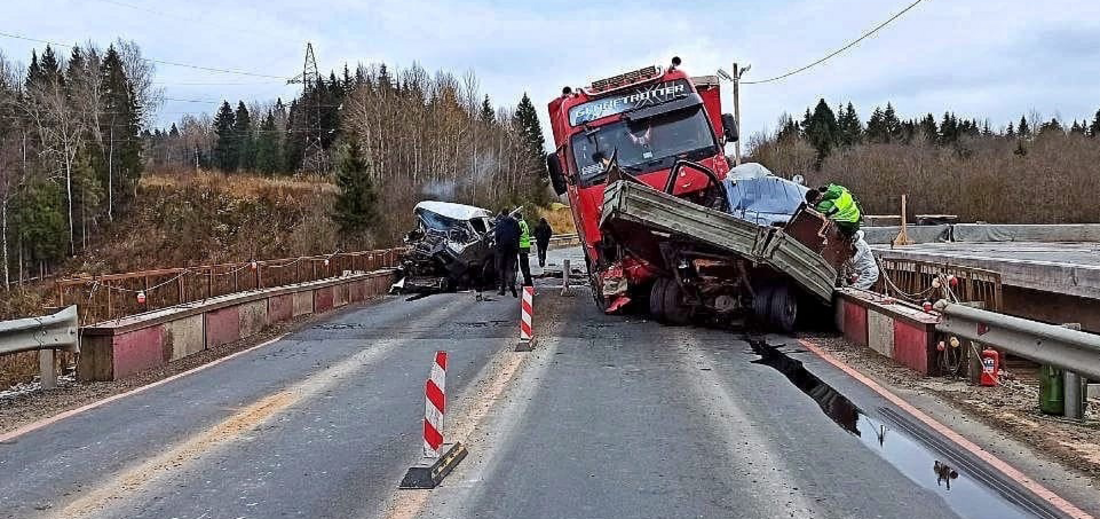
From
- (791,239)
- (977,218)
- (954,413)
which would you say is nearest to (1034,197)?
(977,218)

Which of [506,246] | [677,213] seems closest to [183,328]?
[677,213]

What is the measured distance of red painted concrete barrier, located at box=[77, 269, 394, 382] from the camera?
406 inches

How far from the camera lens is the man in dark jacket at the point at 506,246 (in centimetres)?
1981

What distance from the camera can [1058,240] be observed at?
3706cm

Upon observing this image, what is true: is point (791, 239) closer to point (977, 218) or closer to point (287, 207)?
point (977, 218)

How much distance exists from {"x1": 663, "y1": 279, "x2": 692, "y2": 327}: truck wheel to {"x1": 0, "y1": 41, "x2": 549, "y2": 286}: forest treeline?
97.0 feet

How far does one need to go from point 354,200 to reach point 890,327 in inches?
1392

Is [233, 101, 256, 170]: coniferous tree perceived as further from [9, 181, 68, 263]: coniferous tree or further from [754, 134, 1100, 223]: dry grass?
[754, 134, 1100, 223]: dry grass

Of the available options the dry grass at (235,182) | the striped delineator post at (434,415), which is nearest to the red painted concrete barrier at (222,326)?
the striped delineator post at (434,415)

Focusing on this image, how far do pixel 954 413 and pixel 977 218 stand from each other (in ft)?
160

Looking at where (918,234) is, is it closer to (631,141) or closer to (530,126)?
(631,141)

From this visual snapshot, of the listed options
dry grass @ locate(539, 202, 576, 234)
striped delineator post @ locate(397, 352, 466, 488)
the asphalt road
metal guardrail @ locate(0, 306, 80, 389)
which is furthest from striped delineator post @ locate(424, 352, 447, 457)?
dry grass @ locate(539, 202, 576, 234)

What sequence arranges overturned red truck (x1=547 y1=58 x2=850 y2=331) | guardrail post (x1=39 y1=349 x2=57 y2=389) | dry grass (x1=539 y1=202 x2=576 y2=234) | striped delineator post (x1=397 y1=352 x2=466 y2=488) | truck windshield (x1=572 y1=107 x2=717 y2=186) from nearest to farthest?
striped delineator post (x1=397 y1=352 x2=466 y2=488)
guardrail post (x1=39 y1=349 x2=57 y2=389)
overturned red truck (x1=547 y1=58 x2=850 y2=331)
truck windshield (x1=572 y1=107 x2=717 y2=186)
dry grass (x1=539 y1=202 x2=576 y2=234)

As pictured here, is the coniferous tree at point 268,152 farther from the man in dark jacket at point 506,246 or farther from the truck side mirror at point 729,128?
the truck side mirror at point 729,128
